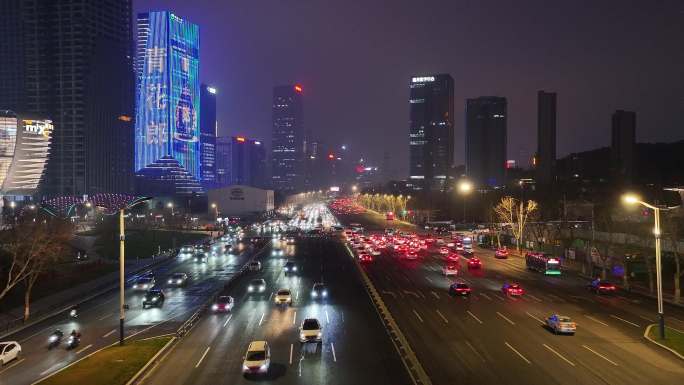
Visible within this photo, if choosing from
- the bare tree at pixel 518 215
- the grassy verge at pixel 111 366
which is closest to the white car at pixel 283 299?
the grassy verge at pixel 111 366

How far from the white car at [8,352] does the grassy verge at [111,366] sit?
15.4 feet

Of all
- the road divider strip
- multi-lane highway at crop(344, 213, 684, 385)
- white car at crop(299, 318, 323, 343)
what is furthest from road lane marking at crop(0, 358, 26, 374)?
multi-lane highway at crop(344, 213, 684, 385)

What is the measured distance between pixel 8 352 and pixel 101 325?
365 inches

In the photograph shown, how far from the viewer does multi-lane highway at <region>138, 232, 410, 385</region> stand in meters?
28.2

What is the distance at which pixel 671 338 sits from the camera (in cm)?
3556

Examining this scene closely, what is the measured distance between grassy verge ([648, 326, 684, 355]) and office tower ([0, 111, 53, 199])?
139265mm

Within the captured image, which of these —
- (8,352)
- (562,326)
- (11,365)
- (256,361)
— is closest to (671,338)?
(562,326)

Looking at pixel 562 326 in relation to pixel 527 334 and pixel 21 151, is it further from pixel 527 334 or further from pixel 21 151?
pixel 21 151

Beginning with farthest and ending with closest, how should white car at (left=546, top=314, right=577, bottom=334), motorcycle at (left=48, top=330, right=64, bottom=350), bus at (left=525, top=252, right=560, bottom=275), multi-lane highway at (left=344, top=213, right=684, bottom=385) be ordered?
bus at (left=525, top=252, right=560, bottom=275), white car at (left=546, top=314, right=577, bottom=334), motorcycle at (left=48, top=330, right=64, bottom=350), multi-lane highway at (left=344, top=213, right=684, bottom=385)

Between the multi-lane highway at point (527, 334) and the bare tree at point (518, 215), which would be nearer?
the multi-lane highway at point (527, 334)

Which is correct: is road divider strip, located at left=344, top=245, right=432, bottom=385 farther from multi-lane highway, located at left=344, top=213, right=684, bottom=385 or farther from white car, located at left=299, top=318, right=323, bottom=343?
white car, located at left=299, top=318, right=323, bottom=343

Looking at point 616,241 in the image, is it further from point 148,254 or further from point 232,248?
point 148,254

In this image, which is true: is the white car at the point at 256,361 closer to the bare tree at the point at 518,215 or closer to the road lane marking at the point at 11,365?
the road lane marking at the point at 11,365

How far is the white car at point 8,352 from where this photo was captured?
31969 millimetres
